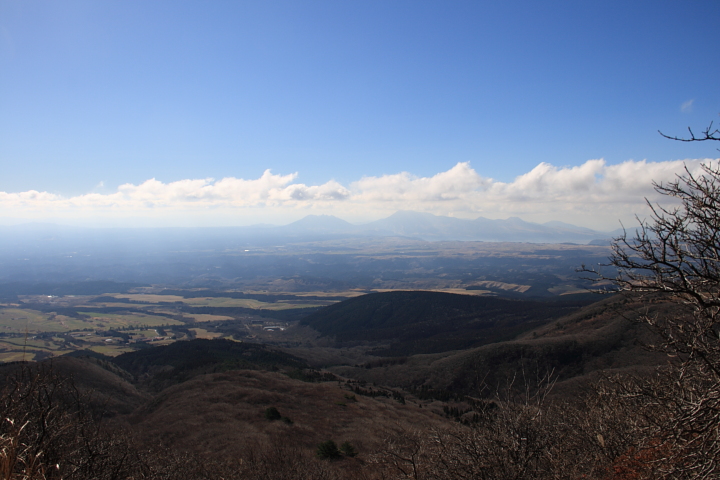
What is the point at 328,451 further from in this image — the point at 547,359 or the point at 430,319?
the point at 430,319

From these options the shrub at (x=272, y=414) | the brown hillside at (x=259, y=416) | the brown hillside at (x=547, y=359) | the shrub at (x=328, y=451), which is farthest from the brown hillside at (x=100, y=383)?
the brown hillside at (x=547, y=359)

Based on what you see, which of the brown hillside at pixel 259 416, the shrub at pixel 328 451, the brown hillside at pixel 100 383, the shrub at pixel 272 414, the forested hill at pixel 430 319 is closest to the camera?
the shrub at pixel 328 451

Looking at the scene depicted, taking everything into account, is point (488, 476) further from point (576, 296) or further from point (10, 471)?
point (576, 296)

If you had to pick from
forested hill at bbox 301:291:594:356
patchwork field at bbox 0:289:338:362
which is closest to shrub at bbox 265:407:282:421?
forested hill at bbox 301:291:594:356

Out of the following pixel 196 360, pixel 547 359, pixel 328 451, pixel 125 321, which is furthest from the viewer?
pixel 125 321

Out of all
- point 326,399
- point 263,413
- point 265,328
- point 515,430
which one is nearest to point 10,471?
point 515,430

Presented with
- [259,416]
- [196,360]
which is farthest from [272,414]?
[196,360]

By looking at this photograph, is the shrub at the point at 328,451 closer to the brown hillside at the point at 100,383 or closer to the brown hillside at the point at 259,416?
the brown hillside at the point at 259,416

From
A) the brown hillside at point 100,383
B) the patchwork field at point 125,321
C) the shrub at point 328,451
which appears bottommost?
the patchwork field at point 125,321

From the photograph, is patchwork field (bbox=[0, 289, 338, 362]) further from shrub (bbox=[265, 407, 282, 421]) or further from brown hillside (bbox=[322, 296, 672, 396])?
brown hillside (bbox=[322, 296, 672, 396])
